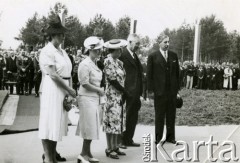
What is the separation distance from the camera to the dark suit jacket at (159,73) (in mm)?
6597

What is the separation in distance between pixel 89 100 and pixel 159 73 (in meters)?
1.83

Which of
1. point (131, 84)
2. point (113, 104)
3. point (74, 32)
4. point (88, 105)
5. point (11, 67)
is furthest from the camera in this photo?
point (11, 67)

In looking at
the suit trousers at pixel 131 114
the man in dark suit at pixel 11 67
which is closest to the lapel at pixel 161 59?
the suit trousers at pixel 131 114

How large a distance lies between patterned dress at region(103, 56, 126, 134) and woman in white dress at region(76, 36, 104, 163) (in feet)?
A: 1.33

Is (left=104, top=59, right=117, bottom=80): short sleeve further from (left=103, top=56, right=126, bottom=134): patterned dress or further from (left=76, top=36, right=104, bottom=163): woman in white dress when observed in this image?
(left=76, top=36, right=104, bottom=163): woman in white dress

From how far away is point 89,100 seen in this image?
5.09 m

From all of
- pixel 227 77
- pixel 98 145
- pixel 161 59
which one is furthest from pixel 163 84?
pixel 227 77

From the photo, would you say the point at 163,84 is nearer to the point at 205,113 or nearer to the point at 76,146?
the point at 76,146

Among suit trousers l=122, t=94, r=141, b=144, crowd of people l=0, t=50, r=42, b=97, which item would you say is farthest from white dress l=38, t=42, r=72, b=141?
crowd of people l=0, t=50, r=42, b=97

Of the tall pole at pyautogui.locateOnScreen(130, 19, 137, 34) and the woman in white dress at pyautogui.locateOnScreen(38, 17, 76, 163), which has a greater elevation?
the tall pole at pyautogui.locateOnScreen(130, 19, 137, 34)

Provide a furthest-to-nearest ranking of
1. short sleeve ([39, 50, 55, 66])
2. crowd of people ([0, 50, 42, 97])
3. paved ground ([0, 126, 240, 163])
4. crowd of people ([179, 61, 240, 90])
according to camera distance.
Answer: crowd of people ([179, 61, 240, 90])
crowd of people ([0, 50, 42, 97])
paved ground ([0, 126, 240, 163])
short sleeve ([39, 50, 55, 66])

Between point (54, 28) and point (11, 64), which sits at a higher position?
point (54, 28)

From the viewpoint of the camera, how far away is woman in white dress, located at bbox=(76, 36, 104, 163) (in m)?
5.05

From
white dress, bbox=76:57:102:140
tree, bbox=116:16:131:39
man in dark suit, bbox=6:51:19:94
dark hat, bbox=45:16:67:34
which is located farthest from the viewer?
man in dark suit, bbox=6:51:19:94
